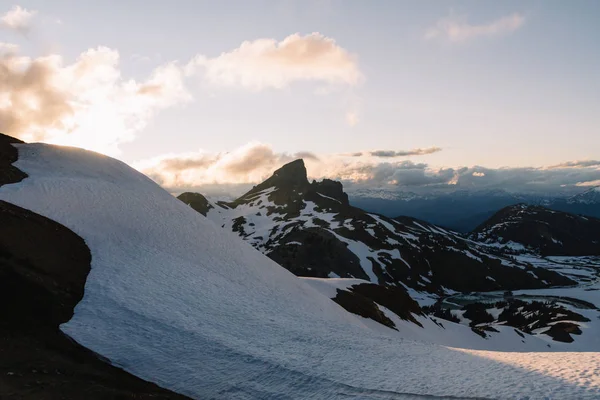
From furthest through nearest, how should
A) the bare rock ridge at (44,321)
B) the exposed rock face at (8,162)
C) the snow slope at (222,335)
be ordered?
the exposed rock face at (8,162) → the snow slope at (222,335) → the bare rock ridge at (44,321)

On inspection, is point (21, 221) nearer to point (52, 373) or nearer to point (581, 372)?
point (52, 373)

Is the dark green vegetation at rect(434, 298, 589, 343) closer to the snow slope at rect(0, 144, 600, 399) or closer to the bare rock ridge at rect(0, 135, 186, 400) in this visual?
the snow slope at rect(0, 144, 600, 399)

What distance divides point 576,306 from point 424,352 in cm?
20312

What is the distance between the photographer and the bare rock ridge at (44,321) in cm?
1311

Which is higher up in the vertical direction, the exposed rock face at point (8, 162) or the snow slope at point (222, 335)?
the exposed rock face at point (8, 162)

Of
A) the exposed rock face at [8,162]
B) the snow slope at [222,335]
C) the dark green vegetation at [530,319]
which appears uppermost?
the exposed rock face at [8,162]

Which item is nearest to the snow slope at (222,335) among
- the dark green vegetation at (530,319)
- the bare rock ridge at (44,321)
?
the bare rock ridge at (44,321)

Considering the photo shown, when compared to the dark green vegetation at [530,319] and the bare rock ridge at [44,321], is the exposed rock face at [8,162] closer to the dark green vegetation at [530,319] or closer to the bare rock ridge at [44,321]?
the bare rock ridge at [44,321]

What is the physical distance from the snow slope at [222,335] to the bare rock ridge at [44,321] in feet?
3.09

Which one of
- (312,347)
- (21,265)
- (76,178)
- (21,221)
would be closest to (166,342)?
(312,347)

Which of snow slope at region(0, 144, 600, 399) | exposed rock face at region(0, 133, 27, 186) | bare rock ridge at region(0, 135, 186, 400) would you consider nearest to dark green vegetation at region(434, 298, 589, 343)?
snow slope at region(0, 144, 600, 399)

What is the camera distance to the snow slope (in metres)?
15.2

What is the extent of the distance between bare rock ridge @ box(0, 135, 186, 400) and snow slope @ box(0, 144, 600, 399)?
941 mm

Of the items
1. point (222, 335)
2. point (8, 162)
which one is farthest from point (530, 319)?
point (8, 162)
